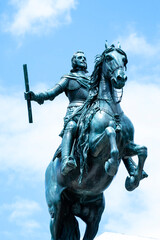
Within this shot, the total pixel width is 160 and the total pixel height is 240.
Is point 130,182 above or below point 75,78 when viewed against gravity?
below

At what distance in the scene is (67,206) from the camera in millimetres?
12062

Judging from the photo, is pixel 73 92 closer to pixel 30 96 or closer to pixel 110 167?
pixel 30 96

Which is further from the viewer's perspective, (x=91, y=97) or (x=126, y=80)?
(x=91, y=97)

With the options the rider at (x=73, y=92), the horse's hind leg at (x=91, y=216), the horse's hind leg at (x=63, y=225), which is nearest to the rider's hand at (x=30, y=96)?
the rider at (x=73, y=92)

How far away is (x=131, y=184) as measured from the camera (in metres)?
11.0

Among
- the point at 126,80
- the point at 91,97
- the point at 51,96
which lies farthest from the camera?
the point at 51,96

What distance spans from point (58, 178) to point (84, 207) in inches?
32.2

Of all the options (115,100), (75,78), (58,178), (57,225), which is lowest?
(57,225)

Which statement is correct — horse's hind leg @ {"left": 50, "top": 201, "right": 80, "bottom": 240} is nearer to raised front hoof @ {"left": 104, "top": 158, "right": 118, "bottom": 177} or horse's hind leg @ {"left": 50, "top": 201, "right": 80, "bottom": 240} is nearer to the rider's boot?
the rider's boot

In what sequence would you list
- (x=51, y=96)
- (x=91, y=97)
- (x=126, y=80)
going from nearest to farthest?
(x=126, y=80) < (x=91, y=97) < (x=51, y=96)

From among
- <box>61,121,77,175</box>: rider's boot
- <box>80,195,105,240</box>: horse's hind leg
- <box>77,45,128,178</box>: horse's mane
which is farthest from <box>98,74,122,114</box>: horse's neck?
<box>80,195,105,240</box>: horse's hind leg

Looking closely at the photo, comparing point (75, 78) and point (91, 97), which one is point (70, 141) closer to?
point (91, 97)

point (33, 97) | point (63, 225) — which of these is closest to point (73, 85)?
point (33, 97)

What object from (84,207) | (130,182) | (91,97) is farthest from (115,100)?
(84,207)
